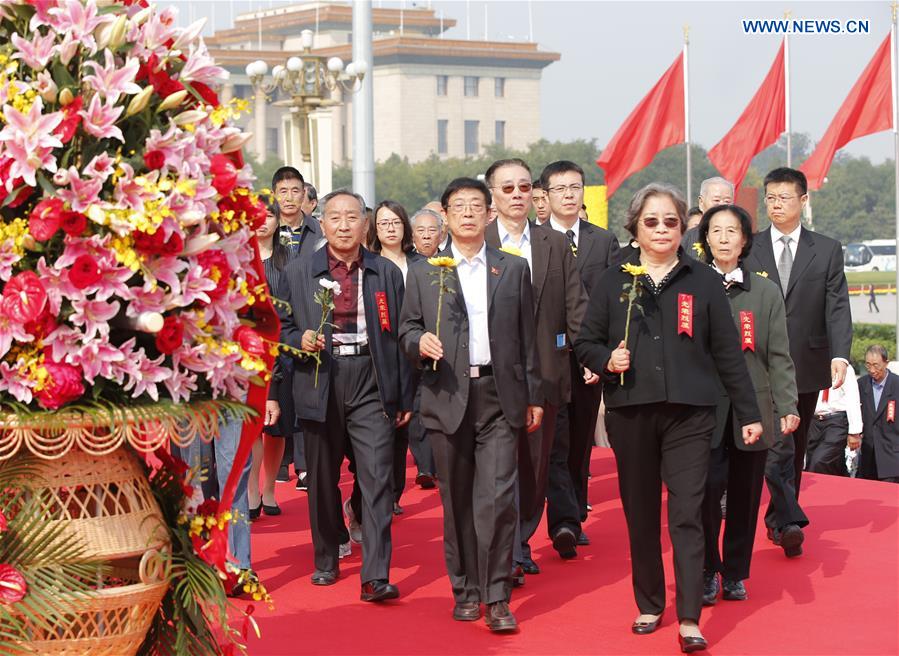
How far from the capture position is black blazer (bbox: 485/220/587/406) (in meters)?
6.91

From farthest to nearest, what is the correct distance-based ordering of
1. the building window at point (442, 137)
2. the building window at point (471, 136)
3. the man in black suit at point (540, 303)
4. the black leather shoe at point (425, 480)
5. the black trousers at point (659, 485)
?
the building window at point (471, 136)
the building window at point (442, 137)
the black leather shoe at point (425, 480)
the man in black suit at point (540, 303)
the black trousers at point (659, 485)

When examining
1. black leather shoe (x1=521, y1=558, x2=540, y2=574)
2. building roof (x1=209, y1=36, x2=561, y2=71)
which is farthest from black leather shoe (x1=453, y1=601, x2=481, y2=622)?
building roof (x1=209, y1=36, x2=561, y2=71)

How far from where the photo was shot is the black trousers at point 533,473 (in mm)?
6719

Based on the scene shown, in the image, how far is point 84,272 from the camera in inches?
139

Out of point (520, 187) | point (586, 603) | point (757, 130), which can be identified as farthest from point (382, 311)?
point (757, 130)

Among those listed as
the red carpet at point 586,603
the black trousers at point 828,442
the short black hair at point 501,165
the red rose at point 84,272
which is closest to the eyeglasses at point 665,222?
the short black hair at point 501,165

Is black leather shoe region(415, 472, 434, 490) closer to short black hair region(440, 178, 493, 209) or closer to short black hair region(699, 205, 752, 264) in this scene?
short black hair region(699, 205, 752, 264)

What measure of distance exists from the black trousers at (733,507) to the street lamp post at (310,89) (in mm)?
15667

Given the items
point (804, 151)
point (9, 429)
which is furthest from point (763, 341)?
point (804, 151)

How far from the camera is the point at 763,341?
657cm

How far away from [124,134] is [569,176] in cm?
446

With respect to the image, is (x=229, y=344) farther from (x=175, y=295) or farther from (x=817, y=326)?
(x=817, y=326)

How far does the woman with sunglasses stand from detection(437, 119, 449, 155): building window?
3655 inches

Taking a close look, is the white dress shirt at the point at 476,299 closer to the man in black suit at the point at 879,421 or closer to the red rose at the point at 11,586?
the red rose at the point at 11,586
